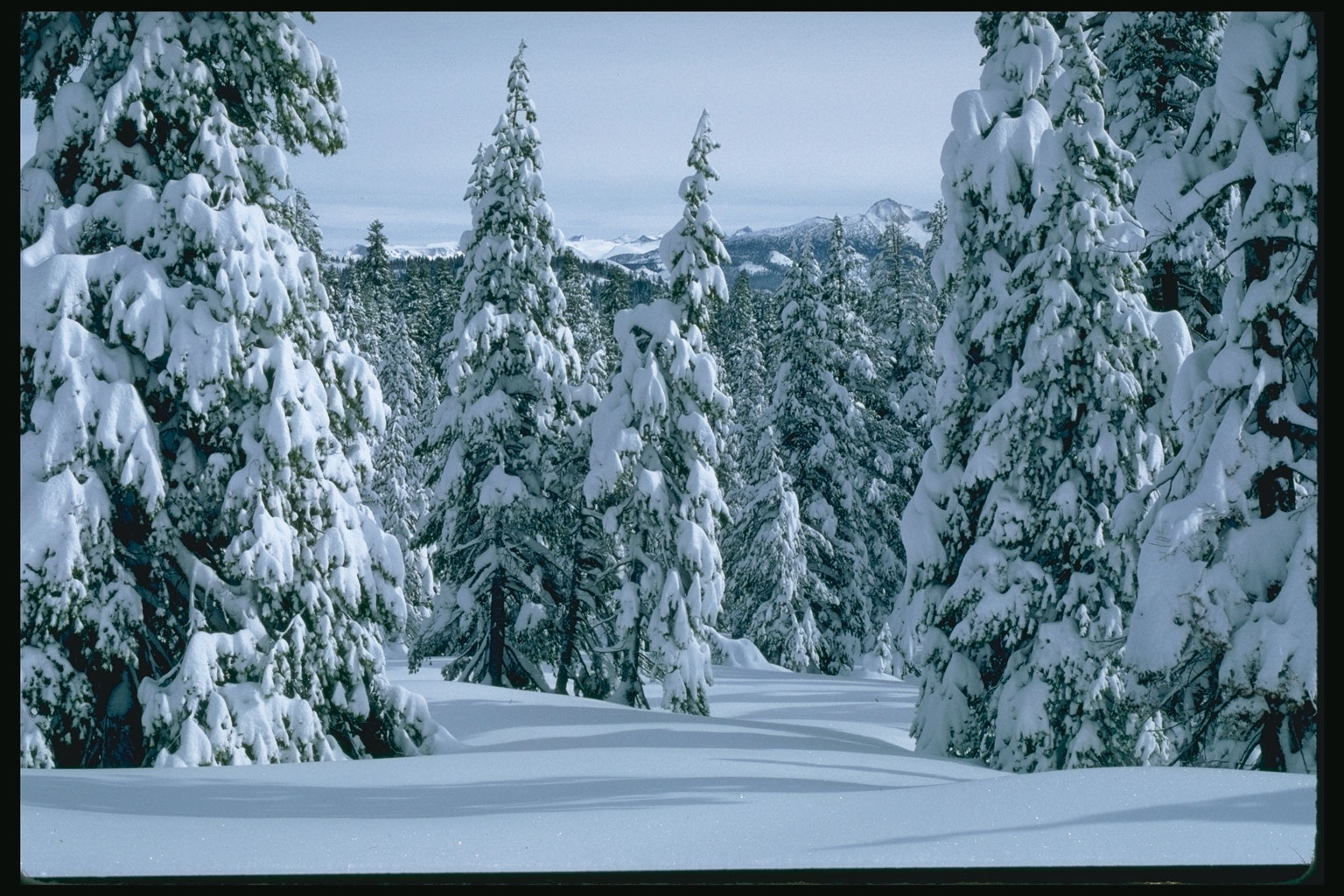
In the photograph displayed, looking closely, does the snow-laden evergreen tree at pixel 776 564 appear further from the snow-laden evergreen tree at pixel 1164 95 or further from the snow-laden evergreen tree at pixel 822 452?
the snow-laden evergreen tree at pixel 1164 95

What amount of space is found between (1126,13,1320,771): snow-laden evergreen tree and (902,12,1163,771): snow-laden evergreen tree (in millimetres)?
4438

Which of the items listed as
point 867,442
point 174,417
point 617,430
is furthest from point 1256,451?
point 867,442

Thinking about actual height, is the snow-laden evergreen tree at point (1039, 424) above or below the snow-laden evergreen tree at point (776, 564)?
above

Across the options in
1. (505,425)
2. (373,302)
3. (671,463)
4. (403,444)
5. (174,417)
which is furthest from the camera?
(373,302)

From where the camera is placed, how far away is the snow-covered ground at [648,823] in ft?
15.7

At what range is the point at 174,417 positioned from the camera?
30.4ft

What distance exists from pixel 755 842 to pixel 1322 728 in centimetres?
307

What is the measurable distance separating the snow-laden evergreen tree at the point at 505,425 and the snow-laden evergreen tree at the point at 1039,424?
8967 millimetres

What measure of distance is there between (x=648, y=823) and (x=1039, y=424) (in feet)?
33.8

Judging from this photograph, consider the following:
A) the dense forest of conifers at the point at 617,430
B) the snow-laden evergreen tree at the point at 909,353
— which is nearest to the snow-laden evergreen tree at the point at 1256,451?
the dense forest of conifers at the point at 617,430

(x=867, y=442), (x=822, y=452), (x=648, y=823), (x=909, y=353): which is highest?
(x=909, y=353)

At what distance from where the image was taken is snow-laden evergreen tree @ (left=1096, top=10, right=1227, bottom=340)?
511 inches

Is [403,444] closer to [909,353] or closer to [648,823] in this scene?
[909,353]

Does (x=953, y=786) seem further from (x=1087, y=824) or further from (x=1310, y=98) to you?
(x=1310, y=98)
